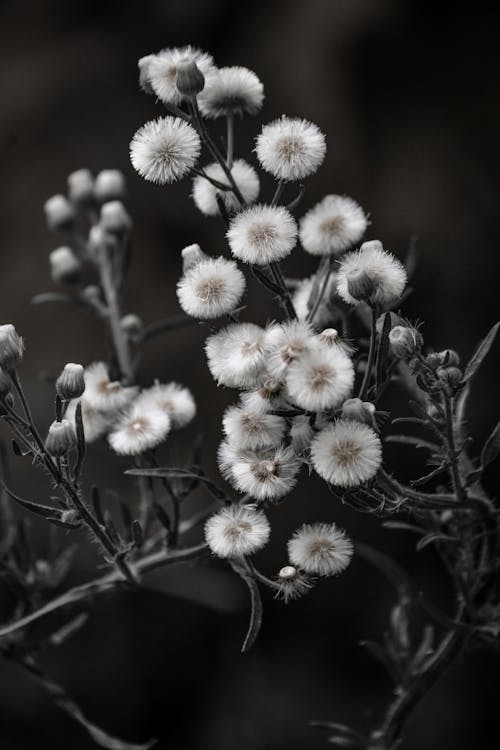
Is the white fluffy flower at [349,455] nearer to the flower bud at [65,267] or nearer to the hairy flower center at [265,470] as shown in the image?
the hairy flower center at [265,470]

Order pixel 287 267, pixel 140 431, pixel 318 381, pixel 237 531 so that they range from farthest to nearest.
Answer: pixel 287 267, pixel 140 431, pixel 237 531, pixel 318 381

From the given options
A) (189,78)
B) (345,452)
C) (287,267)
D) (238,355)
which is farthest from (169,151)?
(287,267)

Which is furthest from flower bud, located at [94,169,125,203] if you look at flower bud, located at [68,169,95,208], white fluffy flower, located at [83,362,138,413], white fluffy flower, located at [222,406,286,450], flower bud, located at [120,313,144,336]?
white fluffy flower, located at [222,406,286,450]

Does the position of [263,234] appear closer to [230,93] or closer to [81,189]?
[230,93]

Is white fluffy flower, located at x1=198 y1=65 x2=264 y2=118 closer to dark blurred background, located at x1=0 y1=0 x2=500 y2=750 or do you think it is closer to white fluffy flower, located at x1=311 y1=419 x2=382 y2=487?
white fluffy flower, located at x1=311 y1=419 x2=382 y2=487

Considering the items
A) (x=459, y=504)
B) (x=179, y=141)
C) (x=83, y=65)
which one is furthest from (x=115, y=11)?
(x=459, y=504)
